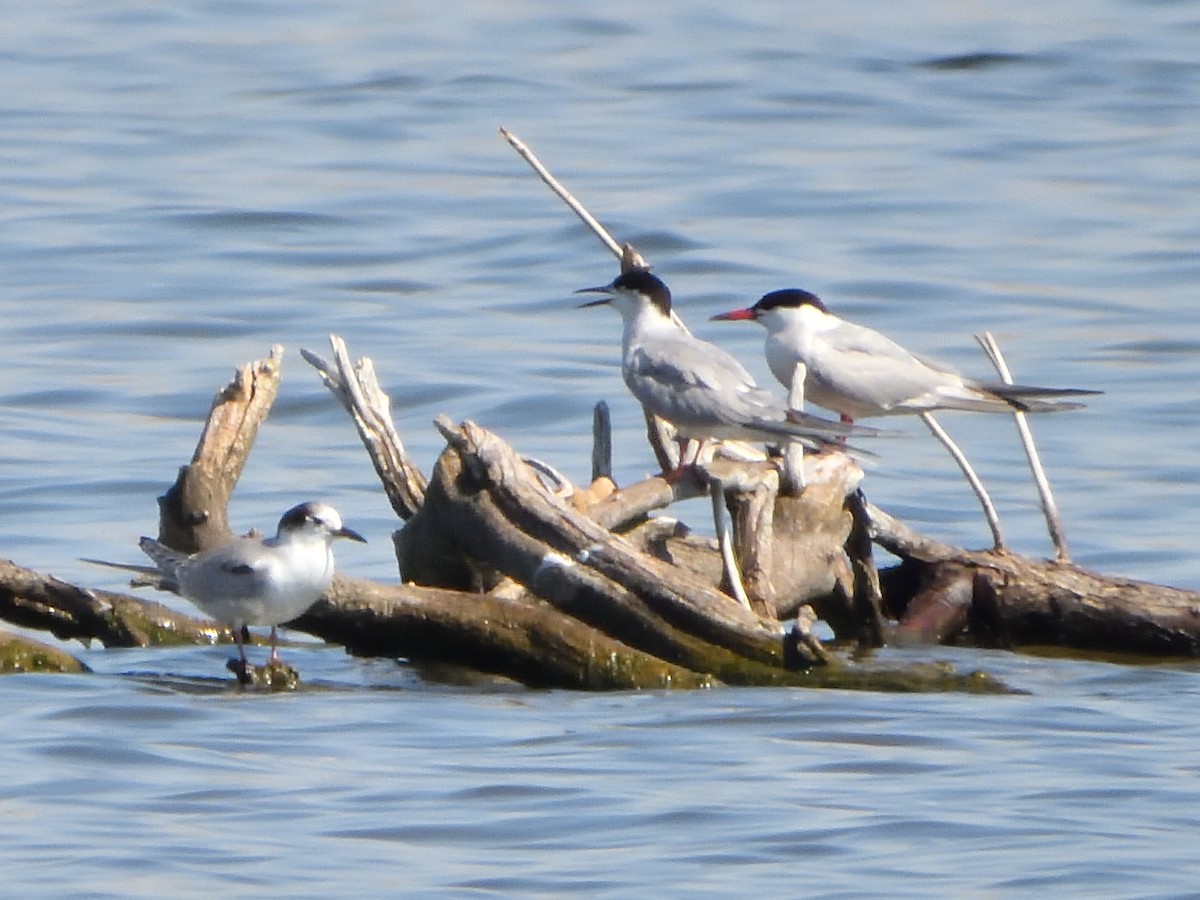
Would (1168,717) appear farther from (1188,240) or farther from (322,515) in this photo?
(1188,240)

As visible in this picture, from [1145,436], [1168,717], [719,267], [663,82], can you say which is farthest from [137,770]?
[663,82]

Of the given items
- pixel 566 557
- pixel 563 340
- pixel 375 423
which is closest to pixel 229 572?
pixel 375 423

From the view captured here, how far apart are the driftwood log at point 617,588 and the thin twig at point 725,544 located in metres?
0.09

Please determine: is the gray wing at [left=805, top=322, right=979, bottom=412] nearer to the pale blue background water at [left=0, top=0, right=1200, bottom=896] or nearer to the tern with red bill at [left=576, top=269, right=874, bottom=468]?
the tern with red bill at [left=576, top=269, right=874, bottom=468]

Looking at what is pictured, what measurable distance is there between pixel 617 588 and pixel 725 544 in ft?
1.30

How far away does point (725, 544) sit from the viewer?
7.91m

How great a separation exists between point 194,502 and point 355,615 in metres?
0.80

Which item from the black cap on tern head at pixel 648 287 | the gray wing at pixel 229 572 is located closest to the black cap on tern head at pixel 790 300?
the black cap on tern head at pixel 648 287

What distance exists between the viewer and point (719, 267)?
17656 millimetres

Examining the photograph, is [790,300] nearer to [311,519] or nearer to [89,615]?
[311,519]

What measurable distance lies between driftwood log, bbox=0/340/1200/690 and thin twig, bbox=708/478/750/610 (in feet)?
0.30

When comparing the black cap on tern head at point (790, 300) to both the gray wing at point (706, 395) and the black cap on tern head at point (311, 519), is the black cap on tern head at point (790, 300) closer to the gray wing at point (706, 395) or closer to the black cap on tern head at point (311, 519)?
the gray wing at point (706, 395)

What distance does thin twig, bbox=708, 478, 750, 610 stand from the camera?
312 inches

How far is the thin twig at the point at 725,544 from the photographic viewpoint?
26.0ft
